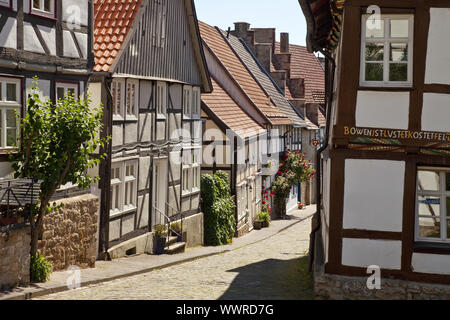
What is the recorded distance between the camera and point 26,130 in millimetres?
13125

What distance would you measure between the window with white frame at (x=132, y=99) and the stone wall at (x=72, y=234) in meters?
3.41

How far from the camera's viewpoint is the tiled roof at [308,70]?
48938 millimetres

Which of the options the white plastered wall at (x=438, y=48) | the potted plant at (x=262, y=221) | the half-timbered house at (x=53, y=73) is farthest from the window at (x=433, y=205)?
the potted plant at (x=262, y=221)

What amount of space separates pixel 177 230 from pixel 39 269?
9716mm

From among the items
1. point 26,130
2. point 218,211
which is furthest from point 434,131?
point 218,211

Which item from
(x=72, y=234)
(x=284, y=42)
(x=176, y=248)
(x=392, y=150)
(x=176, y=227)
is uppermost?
(x=284, y=42)

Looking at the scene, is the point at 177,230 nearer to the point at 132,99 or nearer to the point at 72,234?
the point at 132,99

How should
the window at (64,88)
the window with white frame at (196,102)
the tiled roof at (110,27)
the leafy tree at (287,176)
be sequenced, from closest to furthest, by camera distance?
the window at (64,88)
the tiled roof at (110,27)
the window with white frame at (196,102)
the leafy tree at (287,176)

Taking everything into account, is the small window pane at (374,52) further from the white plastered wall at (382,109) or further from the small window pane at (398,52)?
the white plastered wall at (382,109)

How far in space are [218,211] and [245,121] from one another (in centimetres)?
642

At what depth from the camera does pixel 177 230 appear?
22.9 metres

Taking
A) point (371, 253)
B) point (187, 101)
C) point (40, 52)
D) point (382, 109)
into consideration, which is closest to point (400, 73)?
point (382, 109)

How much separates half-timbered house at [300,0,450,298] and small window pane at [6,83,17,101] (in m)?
5.98

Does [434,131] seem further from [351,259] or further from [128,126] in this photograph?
[128,126]
